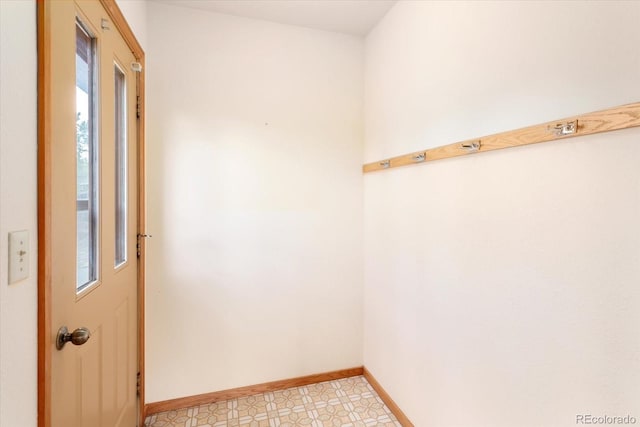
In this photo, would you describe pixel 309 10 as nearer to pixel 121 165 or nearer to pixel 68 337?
pixel 121 165

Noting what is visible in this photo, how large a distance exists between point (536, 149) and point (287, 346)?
203cm

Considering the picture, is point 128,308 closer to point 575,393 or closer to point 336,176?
point 336,176

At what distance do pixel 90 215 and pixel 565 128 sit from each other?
173cm

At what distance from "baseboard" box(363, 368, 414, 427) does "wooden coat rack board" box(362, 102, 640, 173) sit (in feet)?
5.23

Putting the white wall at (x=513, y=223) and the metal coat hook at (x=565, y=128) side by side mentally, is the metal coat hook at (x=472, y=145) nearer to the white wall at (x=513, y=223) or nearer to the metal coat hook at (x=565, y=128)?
the white wall at (x=513, y=223)

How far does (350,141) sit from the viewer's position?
247cm

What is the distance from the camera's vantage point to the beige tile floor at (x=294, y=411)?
1.94m

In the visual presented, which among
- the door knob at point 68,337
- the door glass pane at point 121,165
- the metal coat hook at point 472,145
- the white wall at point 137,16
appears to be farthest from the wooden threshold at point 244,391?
the white wall at point 137,16

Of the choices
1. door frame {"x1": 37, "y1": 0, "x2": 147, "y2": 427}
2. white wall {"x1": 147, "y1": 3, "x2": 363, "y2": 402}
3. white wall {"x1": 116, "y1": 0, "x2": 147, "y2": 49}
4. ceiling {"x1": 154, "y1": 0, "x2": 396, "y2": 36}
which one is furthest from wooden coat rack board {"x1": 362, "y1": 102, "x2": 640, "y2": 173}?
white wall {"x1": 116, "y1": 0, "x2": 147, "y2": 49}

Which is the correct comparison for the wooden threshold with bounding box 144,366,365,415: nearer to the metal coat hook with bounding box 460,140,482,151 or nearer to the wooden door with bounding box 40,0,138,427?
the wooden door with bounding box 40,0,138,427

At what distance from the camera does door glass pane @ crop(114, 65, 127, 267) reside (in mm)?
1527

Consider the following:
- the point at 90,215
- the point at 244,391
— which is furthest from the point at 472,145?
the point at 244,391
